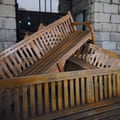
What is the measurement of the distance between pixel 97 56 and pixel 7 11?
1875 mm

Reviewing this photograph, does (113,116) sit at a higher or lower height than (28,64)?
lower

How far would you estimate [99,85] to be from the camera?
3.00m

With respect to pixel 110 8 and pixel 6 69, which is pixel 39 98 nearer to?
pixel 6 69

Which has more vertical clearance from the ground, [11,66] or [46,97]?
[11,66]

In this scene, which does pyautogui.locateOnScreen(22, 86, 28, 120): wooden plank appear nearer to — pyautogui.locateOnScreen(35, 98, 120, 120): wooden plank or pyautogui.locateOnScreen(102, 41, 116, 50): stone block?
pyautogui.locateOnScreen(35, 98, 120, 120): wooden plank

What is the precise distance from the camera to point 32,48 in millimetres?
3756

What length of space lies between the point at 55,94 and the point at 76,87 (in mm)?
318

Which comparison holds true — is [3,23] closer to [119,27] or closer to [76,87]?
[76,87]

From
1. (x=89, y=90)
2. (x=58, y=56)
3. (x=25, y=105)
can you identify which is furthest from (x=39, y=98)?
(x=58, y=56)

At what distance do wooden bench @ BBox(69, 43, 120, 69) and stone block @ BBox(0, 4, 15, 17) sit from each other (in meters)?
1.43

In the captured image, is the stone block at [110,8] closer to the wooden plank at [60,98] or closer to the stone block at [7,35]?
the stone block at [7,35]

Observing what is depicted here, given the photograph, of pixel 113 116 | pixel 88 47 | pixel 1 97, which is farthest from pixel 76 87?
pixel 88 47

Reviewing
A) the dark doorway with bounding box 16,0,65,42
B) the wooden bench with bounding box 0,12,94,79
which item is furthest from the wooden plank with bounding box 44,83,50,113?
the dark doorway with bounding box 16,0,65,42

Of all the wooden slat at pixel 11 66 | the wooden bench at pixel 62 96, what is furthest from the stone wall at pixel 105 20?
the wooden slat at pixel 11 66
